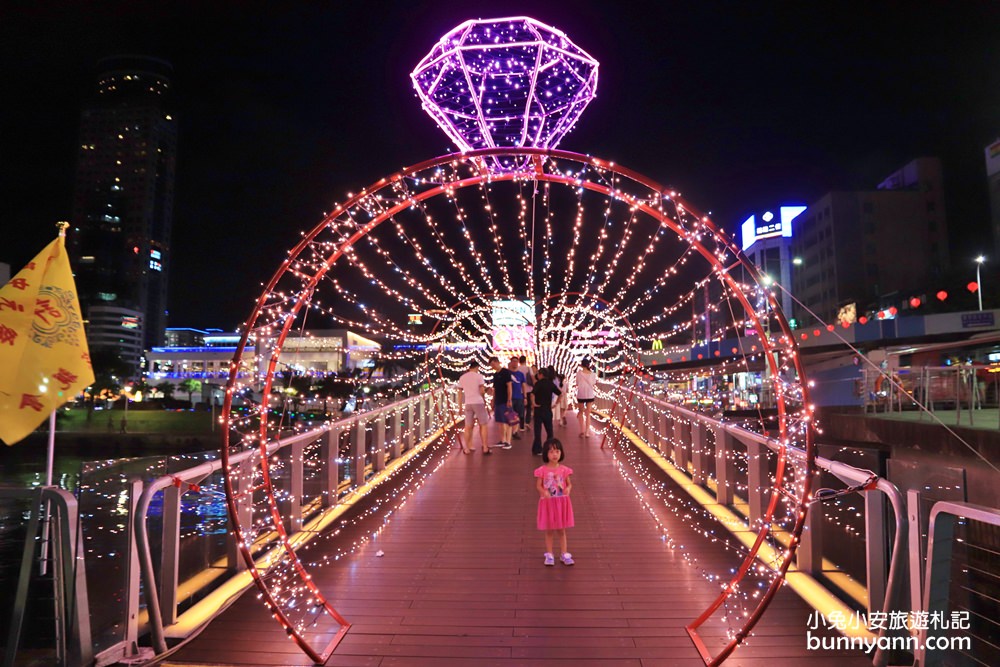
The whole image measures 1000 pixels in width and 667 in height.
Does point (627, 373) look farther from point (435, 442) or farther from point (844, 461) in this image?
point (844, 461)

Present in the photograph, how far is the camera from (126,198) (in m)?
113

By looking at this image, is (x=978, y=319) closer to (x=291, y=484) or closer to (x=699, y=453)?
(x=699, y=453)

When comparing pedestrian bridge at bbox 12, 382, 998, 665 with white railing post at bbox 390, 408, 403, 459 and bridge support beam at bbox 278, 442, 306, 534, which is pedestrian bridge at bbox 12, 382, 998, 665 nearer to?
bridge support beam at bbox 278, 442, 306, 534

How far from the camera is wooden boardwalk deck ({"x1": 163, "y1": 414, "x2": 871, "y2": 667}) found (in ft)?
11.6

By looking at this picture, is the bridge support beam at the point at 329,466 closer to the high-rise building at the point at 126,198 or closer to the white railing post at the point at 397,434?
the white railing post at the point at 397,434

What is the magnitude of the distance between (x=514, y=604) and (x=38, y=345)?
16.1 feet

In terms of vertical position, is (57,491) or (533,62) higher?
(533,62)

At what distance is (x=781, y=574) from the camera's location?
3.46 m

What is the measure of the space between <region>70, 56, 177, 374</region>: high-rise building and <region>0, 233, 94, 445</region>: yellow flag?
107 m

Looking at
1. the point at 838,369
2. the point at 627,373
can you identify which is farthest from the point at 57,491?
the point at 838,369

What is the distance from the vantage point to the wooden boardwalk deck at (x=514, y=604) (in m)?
3.54

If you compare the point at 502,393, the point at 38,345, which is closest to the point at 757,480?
the point at 502,393

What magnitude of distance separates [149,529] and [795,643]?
3503mm

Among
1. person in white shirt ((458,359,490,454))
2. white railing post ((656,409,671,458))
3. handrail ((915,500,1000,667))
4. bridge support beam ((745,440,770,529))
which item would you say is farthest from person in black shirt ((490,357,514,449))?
handrail ((915,500,1000,667))
